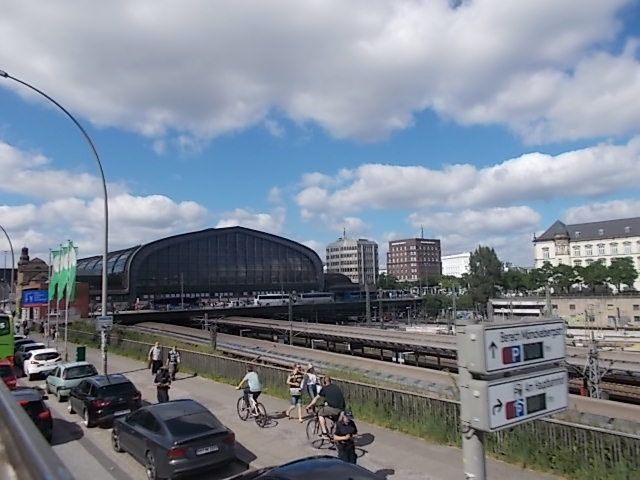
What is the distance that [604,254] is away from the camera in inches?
5202

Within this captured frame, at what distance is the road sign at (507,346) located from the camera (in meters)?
4.06

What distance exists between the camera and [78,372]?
2100 cm

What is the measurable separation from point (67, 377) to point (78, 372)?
1.40 feet

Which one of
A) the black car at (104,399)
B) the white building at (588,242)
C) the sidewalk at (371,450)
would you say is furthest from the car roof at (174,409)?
the white building at (588,242)

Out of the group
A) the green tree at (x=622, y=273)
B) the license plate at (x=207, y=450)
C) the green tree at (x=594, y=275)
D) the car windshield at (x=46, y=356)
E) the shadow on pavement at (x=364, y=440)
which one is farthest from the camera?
the green tree at (x=594, y=275)

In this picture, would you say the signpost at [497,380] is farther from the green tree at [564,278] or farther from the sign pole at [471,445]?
the green tree at [564,278]

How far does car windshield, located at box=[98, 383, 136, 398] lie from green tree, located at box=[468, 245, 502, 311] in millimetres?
107568

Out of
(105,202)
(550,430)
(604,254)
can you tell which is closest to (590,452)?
(550,430)

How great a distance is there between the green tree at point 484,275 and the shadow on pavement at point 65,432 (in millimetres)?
108235

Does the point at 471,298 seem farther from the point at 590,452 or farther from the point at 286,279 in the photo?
the point at 590,452

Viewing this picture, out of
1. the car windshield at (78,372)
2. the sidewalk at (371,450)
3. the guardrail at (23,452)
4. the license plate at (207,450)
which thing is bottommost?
the sidewalk at (371,450)

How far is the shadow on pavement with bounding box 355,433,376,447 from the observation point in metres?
12.6

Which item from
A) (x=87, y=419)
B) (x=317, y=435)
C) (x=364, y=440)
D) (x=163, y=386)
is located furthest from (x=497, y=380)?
(x=163, y=386)

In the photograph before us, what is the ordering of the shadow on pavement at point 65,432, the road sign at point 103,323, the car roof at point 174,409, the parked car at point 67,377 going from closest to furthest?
the car roof at point 174,409
the shadow on pavement at point 65,432
the parked car at point 67,377
the road sign at point 103,323
